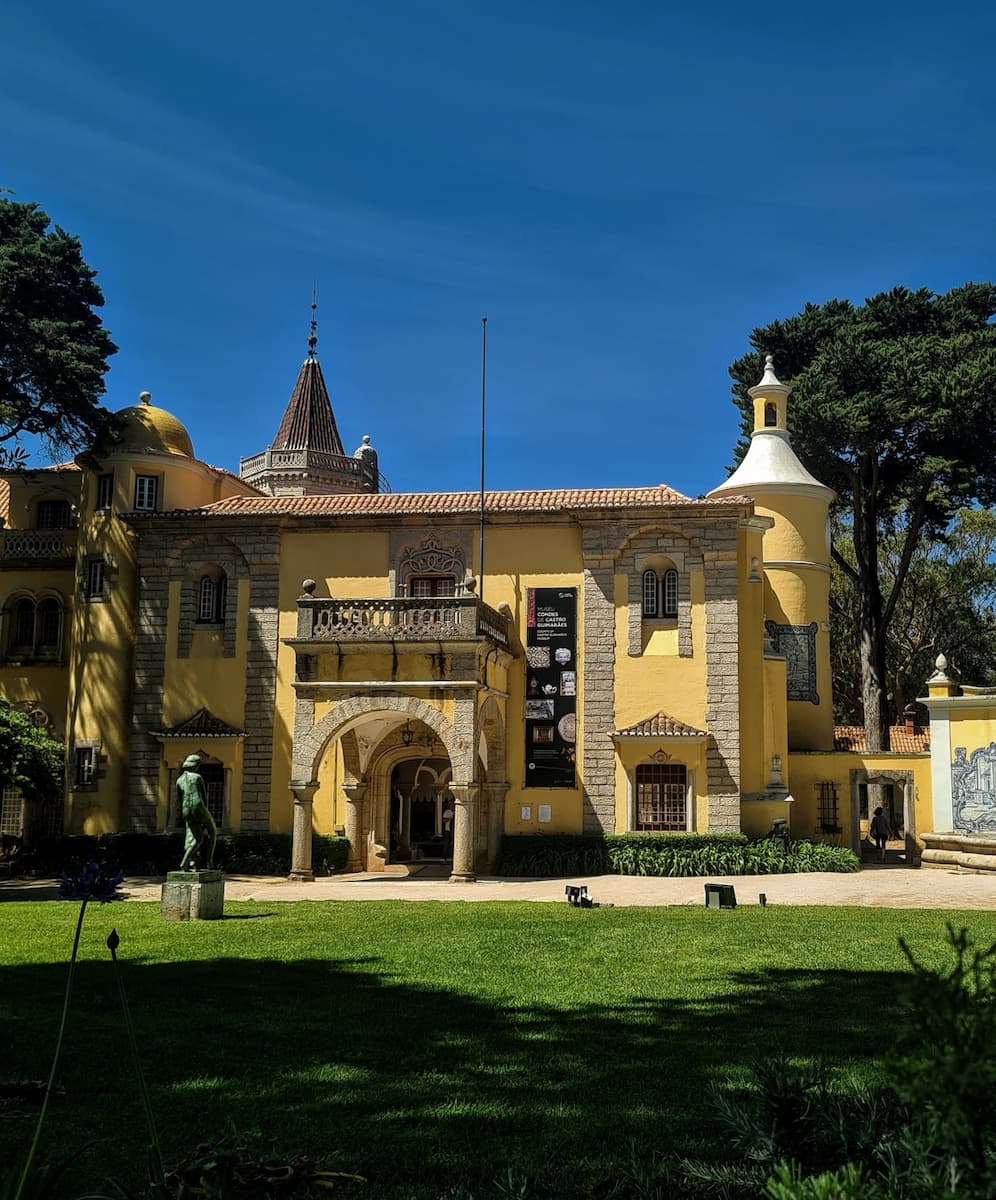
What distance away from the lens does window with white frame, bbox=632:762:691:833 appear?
89.9 feet

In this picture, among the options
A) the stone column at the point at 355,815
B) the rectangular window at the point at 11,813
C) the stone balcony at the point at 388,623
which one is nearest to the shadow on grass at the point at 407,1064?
the stone balcony at the point at 388,623

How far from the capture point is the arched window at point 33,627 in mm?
31578

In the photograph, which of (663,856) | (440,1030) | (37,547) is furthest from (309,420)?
(440,1030)

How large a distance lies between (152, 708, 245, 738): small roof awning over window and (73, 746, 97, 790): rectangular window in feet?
5.92

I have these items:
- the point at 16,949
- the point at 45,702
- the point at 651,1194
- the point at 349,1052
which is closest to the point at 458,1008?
the point at 349,1052

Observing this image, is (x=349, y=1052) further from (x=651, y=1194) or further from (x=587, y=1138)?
(x=651, y=1194)

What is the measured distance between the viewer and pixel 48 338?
2845cm

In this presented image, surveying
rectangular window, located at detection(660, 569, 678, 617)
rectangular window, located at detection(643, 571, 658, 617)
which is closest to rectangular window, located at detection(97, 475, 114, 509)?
rectangular window, located at detection(643, 571, 658, 617)

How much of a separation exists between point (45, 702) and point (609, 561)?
50.2 ft

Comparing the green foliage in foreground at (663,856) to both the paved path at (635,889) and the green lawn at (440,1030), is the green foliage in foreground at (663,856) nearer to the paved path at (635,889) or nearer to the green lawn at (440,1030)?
the paved path at (635,889)

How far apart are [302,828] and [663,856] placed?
26.1ft

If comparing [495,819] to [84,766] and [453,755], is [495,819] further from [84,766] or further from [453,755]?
[84,766]

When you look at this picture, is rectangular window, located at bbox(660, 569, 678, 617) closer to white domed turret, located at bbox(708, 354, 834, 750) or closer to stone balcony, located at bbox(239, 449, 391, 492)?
white domed turret, located at bbox(708, 354, 834, 750)

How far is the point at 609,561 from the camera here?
1114 inches
